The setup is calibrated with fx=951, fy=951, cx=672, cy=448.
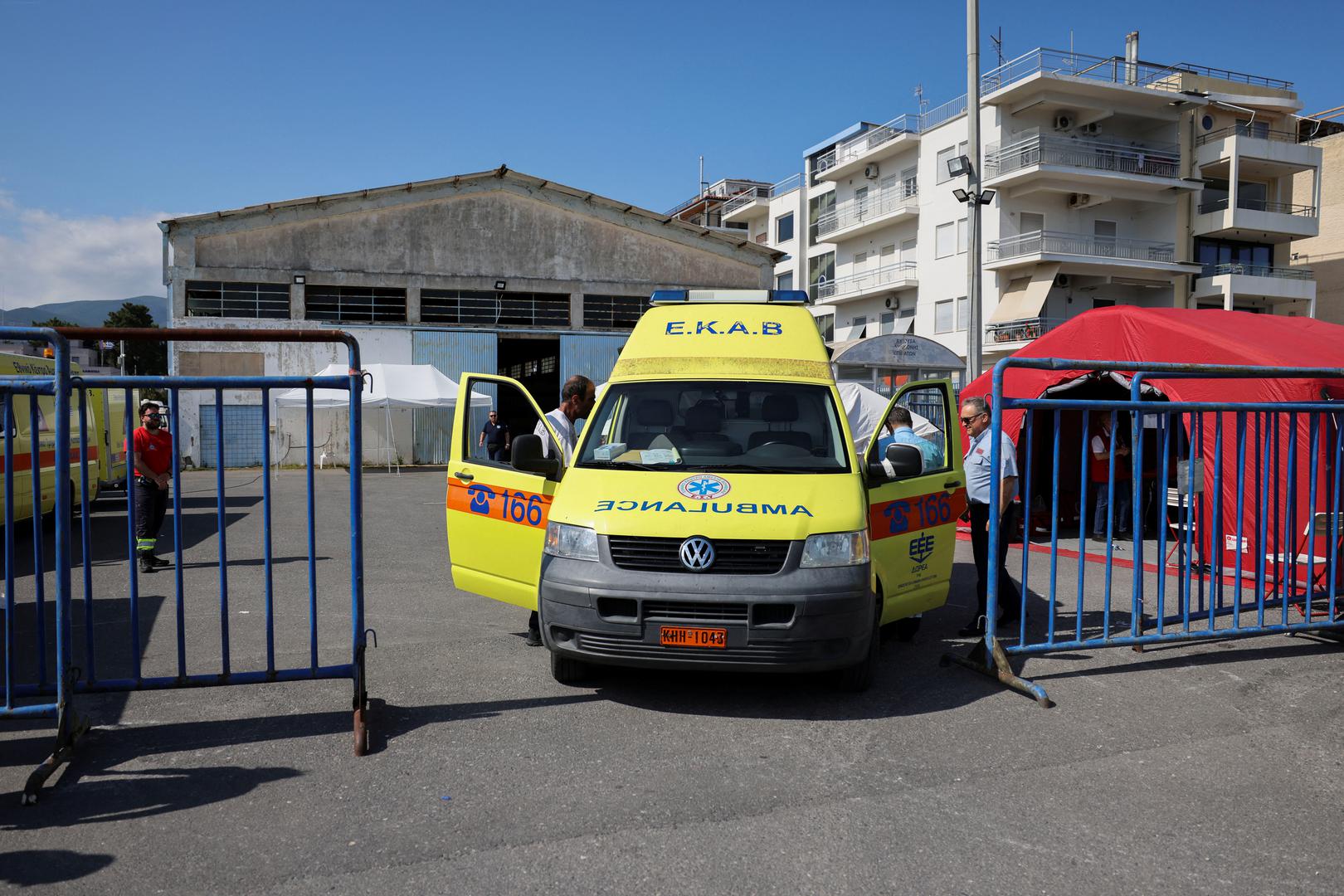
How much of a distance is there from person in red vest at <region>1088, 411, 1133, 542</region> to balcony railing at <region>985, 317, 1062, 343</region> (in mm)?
23294

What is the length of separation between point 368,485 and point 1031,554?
16.1 meters

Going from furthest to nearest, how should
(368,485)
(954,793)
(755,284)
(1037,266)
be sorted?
(1037,266) → (755,284) → (368,485) → (954,793)

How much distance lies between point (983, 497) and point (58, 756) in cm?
627

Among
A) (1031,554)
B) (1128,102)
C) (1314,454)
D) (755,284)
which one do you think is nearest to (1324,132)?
(1128,102)

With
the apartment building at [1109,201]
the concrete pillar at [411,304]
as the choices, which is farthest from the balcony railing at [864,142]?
the concrete pillar at [411,304]

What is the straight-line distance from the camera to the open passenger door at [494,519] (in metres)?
6.11

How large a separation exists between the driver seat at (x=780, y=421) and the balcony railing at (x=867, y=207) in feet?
131

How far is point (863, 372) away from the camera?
4609 centimetres

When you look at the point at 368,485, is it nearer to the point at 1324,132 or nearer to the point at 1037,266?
the point at 1037,266

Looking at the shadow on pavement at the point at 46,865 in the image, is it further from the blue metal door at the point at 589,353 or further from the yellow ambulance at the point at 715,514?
the blue metal door at the point at 589,353

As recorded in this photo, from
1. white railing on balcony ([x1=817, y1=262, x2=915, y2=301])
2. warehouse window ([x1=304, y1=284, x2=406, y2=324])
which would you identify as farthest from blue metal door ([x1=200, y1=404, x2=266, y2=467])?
white railing on balcony ([x1=817, y1=262, x2=915, y2=301])

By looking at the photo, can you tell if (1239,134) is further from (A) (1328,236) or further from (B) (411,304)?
(B) (411,304)

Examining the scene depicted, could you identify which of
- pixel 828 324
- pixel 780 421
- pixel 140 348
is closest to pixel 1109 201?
pixel 828 324

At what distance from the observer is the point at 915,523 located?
6.42 metres
